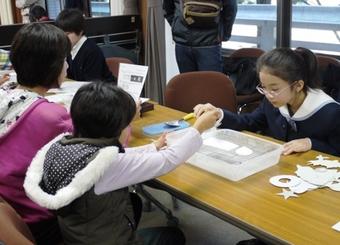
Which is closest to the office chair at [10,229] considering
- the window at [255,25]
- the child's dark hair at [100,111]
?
the child's dark hair at [100,111]

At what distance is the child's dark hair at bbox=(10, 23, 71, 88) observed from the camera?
63.5 inches

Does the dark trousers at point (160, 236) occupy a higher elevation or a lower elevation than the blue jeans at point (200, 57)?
lower

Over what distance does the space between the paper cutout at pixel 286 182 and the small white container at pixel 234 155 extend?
0.08 m

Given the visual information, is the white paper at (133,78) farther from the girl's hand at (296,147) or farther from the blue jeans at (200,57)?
the blue jeans at (200,57)

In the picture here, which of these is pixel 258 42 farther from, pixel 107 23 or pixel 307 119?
pixel 307 119

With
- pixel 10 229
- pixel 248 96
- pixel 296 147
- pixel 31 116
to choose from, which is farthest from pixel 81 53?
pixel 10 229

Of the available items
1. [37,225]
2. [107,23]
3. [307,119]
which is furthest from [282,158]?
[107,23]

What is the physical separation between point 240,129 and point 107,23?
236 cm

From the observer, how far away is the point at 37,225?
157 centimetres

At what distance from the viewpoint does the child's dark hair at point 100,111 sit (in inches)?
49.4

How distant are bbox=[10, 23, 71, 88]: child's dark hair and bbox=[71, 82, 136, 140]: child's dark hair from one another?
391mm

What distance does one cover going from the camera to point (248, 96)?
3396mm

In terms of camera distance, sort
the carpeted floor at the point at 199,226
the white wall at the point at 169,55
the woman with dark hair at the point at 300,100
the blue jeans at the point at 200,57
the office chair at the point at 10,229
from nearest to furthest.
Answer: the office chair at the point at 10,229 < the woman with dark hair at the point at 300,100 < the carpeted floor at the point at 199,226 < the blue jeans at the point at 200,57 < the white wall at the point at 169,55

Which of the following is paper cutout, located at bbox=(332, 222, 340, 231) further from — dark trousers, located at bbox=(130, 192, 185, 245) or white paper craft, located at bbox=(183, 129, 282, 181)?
dark trousers, located at bbox=(130, 192, 185, 245)
